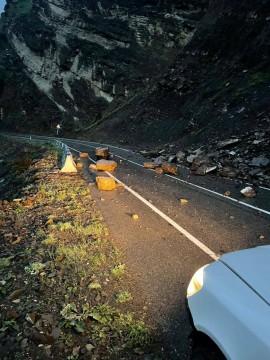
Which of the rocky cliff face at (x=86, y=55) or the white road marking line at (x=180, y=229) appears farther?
the rocky cliff face at (x=86, y=55)

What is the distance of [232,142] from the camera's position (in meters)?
18.2

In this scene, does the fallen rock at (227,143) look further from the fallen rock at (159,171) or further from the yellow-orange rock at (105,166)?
the yellow-orange rock at (105,166)

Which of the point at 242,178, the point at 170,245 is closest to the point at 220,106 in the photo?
the point at 242,178

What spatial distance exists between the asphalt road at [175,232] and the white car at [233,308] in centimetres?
145

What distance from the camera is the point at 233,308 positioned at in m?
2.47

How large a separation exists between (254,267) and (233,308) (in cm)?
54

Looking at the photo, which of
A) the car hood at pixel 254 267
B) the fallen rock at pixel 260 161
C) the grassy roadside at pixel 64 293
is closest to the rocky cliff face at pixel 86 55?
the fallen rock at pixel 260 161

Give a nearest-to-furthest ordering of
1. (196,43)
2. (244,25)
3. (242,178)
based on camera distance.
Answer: (242,178), (244,25), (196,43)

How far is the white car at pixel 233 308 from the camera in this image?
225 centimetres

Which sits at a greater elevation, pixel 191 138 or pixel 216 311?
pixel 216 311

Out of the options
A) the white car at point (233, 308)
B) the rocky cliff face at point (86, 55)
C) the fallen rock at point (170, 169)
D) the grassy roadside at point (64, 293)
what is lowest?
the fallen rock at point (170, 169)

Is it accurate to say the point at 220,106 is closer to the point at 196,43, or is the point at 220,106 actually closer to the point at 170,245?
the point at 196,43

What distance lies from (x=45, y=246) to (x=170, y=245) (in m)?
2.70

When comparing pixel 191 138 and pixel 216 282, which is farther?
pixel 191 138
